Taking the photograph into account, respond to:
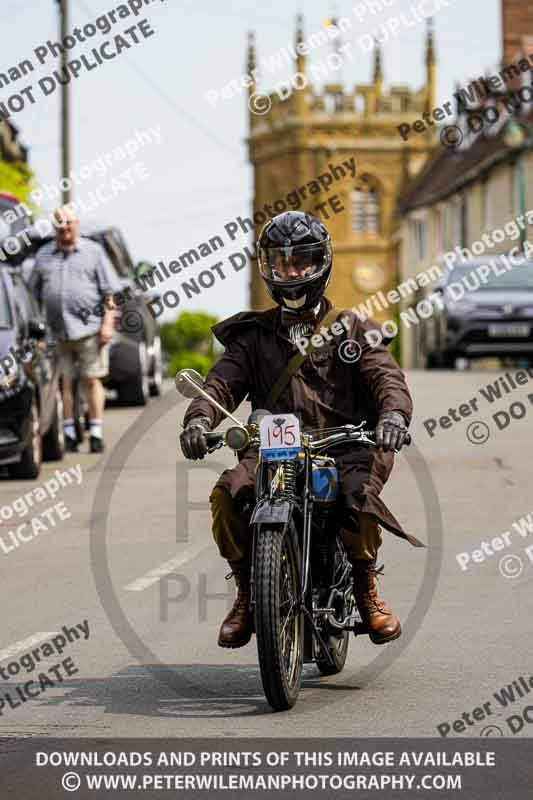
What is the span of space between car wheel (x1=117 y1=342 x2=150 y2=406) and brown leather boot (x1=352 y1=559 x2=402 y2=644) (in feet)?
54.2

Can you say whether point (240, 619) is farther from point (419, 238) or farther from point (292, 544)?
point (419, 238)

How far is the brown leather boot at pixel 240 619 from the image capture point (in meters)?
6.90

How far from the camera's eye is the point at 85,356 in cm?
1738

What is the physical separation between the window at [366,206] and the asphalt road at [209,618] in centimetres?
8718

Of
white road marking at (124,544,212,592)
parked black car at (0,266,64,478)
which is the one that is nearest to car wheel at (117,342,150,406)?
parked black car at (0,266,64,478)

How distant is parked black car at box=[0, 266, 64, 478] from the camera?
587 inches

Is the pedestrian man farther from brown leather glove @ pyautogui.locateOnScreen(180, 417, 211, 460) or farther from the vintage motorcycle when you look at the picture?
brown leather glove @ pyautogui.locateOnScreen(180, 417, 211, 460)

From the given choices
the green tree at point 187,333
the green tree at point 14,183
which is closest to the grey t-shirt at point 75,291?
the green tree at point 14,183

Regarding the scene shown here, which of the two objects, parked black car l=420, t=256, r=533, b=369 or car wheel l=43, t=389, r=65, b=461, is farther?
parked black car l=420, t=256, r=533, b=369

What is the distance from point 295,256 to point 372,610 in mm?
1369

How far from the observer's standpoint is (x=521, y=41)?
70.1m

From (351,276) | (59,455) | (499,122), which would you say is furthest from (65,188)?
(351,276)

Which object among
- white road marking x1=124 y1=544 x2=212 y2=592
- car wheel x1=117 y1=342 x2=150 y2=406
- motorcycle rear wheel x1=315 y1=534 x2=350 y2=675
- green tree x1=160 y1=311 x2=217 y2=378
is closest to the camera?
motorcycle rear wheel x1=315 y1=534 x2=350 y2=675
